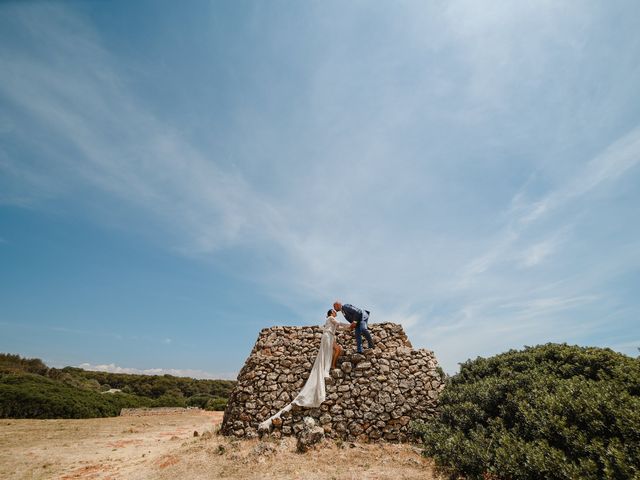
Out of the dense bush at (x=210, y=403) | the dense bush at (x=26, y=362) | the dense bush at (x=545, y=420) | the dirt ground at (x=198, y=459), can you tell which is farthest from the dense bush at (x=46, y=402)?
the dense bush at (x=545, y=420)

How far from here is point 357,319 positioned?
12.0 metres

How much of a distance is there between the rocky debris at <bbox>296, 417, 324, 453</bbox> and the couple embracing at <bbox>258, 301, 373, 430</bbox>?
96 cm

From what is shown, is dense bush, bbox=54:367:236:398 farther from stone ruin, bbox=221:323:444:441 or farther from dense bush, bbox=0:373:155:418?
stone ruin, bbox=221:323:444:441

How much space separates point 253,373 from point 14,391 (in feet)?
68.0

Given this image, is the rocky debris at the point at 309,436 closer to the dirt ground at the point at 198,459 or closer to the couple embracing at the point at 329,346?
the dirt ground at the point at 198,459

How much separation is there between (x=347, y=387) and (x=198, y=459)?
528cm

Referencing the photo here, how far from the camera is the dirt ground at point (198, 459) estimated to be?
8.12 m

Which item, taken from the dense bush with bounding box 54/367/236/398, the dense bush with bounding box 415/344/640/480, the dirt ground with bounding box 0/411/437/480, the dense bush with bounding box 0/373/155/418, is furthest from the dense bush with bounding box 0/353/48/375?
the dense bush with bounding box 415/344/640/480

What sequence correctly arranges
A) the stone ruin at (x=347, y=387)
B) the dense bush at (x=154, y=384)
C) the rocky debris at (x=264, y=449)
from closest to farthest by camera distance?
the rocky debris at (x=264, y=449) < the stone ruin at (x=347, y=387) < the dense bush at (x=154, y=384)

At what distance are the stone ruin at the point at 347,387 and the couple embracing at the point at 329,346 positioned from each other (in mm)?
303

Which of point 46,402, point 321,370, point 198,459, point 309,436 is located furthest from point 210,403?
point 309,436

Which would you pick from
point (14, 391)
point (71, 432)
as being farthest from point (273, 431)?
point (14, 391)

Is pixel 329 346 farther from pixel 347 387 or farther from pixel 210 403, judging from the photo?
pixel 210 403

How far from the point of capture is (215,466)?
916 centimetres
